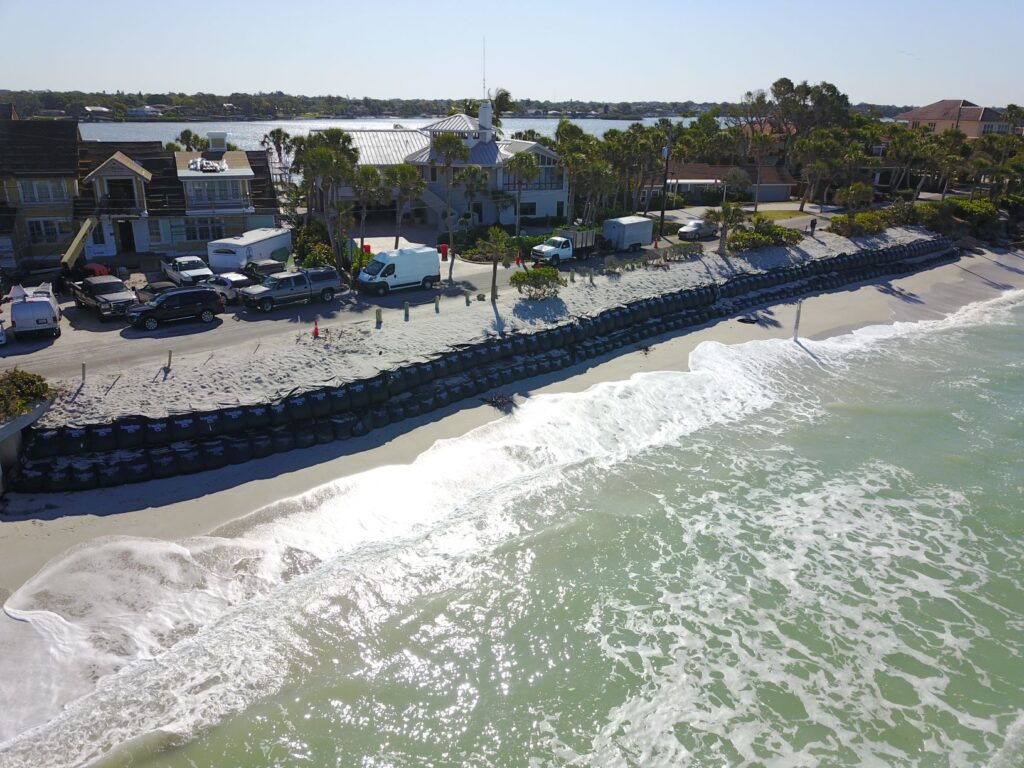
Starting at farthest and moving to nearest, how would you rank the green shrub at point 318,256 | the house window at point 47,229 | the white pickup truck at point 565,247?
the white pickup truck at point 565,247, the house window at point 47,229, the green shrub at point 318,256

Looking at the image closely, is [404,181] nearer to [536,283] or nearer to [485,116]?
[536,283]

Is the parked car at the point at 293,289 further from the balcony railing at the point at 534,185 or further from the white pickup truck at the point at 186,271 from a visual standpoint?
the balcony railing at the point at 534,185

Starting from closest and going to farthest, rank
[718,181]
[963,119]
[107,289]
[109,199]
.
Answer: [107,289] < [109,199] < [718,181] < [963,119]

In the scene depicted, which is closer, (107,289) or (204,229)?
(107,289)

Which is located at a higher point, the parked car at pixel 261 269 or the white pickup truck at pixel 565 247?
the white pickup truck at pixel 565 247

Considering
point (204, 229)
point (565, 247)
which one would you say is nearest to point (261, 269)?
point (204, 229)

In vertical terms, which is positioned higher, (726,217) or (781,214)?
(726,217)

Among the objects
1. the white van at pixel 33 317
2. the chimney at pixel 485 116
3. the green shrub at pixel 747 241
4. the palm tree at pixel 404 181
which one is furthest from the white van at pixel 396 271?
the green shrub at pixel 747 241
